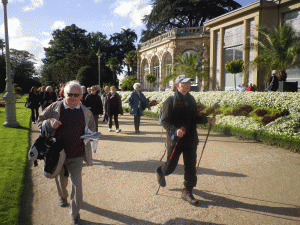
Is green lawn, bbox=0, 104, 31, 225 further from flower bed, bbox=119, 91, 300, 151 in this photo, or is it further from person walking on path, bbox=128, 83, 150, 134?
flower bed, bbox=119, 91, 300, 151

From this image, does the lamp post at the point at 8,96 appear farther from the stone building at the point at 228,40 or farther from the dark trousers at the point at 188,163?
the stone building at the point at 228,40

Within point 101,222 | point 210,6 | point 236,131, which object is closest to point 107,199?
point 101,222

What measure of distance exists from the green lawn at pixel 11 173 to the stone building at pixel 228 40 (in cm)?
1571

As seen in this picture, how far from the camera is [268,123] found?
9.09m

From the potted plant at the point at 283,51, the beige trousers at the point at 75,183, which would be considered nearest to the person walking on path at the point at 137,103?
the beige trousers at the point at 75,183

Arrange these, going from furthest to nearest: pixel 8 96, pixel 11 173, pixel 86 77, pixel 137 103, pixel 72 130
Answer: pixel 86 77 < pixel 8 96 < pixel 137 103 < pixel 11 173 < pixel 72 130

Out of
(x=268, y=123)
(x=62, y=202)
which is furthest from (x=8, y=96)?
(x=268, y=123)

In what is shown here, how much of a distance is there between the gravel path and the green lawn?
0.15 meters

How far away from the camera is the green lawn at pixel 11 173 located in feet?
11.2

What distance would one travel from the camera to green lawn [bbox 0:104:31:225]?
340 centimetres

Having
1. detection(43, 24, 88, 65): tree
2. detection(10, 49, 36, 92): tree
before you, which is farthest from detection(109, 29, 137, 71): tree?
detection(10, 49, 36, 92): tree

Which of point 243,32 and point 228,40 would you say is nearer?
point 243,32

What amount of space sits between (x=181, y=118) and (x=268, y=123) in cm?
665

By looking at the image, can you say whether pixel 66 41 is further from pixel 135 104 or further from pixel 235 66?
pixel 135 104
